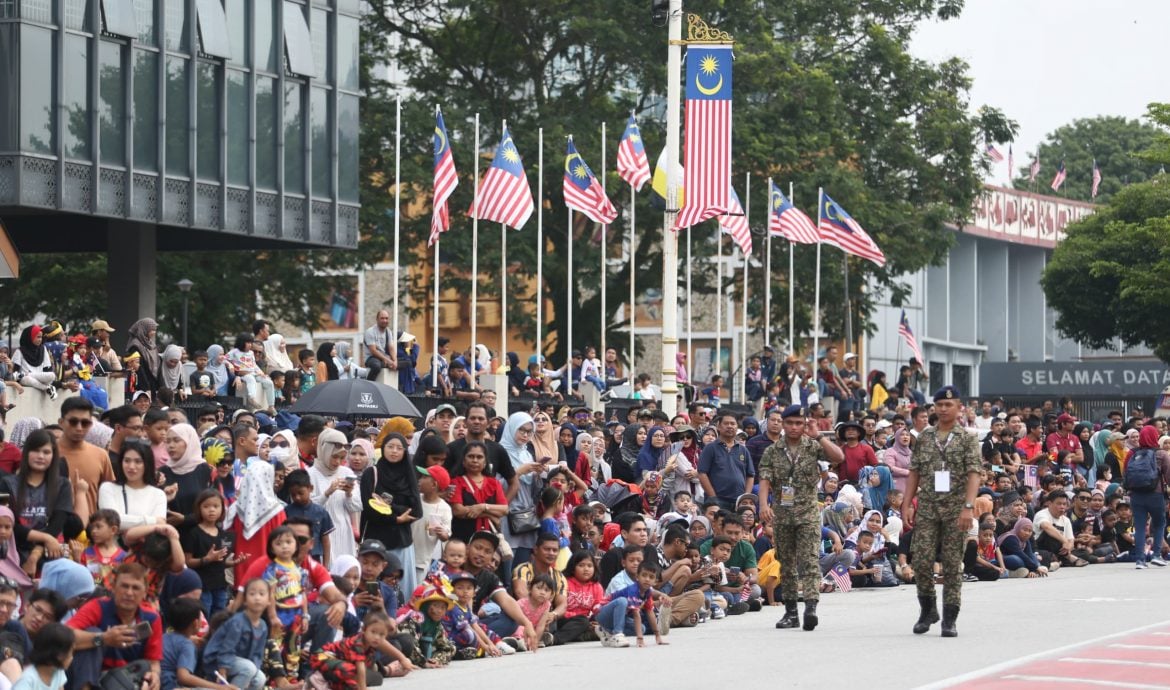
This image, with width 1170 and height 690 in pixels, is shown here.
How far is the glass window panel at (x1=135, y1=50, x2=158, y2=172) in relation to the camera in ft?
118

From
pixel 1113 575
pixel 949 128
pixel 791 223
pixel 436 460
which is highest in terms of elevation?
pixel 949 128

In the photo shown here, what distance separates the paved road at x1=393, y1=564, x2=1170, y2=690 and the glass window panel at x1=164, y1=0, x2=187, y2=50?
19880mm

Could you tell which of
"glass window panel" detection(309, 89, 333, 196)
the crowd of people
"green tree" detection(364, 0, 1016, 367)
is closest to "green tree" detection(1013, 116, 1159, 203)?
"green tree" detection(364, 0, 1016, 367)

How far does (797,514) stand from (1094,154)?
299ft

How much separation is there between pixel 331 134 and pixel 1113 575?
67.8 ft

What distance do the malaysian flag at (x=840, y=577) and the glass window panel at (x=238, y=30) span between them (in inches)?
742

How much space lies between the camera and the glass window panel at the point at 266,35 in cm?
3884

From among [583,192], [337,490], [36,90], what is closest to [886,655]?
[337,490]

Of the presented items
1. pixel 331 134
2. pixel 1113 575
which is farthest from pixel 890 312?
pixel 1113 575

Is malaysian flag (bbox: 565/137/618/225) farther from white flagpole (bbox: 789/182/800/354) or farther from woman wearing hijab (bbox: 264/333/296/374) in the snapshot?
woman wearing hijab (bbox: 264/333/296/374)

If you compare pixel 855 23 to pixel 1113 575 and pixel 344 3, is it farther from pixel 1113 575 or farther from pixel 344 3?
pixel 1113 575

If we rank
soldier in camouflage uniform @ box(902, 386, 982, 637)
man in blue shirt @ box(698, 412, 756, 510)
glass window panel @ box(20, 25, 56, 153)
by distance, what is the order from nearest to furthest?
1. soldier in camouflage uniform @ box(902, 386, 982, 637)
2. man in blue shirt @ box(698, 412, 756, 510)
3. glass window panel @ box(20, 25, 56, 153)

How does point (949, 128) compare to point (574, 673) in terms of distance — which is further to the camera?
point (949, 128)

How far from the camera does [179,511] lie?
48.7 ft
